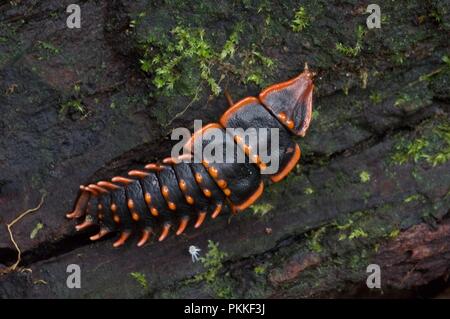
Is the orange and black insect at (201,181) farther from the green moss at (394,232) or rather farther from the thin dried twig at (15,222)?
the green moss at (394,232)

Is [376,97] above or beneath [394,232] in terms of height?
above

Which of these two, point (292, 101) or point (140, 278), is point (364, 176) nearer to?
point (292, 101)

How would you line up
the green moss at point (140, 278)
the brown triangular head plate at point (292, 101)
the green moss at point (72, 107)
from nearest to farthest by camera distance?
the brown triangular head plate at point (292, 101), the green moss at point (72, 107), the green moss at point (140, 278)

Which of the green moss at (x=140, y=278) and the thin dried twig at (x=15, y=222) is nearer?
the thin dried twig at (x=15, y=222)

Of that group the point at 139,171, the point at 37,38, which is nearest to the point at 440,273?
the point at 139,171

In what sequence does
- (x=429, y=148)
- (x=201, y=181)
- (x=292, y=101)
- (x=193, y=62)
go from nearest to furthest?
1. (x=201, y=181)
2. (x=292, y=101)
3. (x=193, y=62)
4. (x=429, y=148)

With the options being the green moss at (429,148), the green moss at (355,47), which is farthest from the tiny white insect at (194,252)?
the green moss at (355,47)

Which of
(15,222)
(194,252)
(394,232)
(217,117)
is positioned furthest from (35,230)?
(394,232)

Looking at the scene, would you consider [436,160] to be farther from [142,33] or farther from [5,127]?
[5,127]

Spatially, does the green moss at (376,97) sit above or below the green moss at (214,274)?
above
